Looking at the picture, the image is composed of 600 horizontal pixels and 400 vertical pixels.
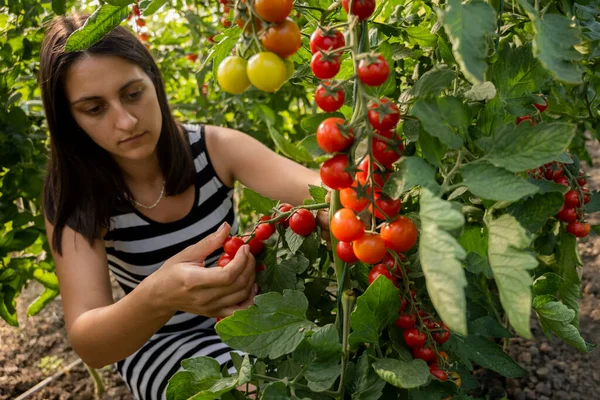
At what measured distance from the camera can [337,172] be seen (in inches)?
19.7

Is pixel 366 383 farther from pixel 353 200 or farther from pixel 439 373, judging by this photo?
pixel 353 200

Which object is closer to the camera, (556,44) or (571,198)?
(556,44)

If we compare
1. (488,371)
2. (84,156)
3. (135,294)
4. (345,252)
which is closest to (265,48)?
(345,252)

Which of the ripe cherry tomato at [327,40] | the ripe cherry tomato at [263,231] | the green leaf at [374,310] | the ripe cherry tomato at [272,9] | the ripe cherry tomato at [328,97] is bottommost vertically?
the green leaf at [374,310]

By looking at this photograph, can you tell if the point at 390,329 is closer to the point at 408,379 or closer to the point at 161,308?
the point at 408,379

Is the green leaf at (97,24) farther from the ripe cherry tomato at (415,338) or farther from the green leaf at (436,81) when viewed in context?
the ripe cherry tomato at (415,338)

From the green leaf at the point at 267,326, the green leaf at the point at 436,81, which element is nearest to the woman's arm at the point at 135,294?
the green leaf at the point at 267,326

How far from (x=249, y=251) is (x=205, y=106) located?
1477mm

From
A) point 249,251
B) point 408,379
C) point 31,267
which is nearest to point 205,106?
point 31,267

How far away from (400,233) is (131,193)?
1.15 meters

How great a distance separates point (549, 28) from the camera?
1.51ft

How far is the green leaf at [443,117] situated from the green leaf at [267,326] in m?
0.26

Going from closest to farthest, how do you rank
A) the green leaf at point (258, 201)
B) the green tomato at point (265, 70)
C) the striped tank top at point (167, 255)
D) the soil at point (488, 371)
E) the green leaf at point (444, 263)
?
the green leaf at point (444, 263)
the green tomato at point (265, 70)
the green leaf at point (258, 201)
the striped tank top at point (167, 255)
the soil at point (488, 371)

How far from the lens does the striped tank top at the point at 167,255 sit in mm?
1448
